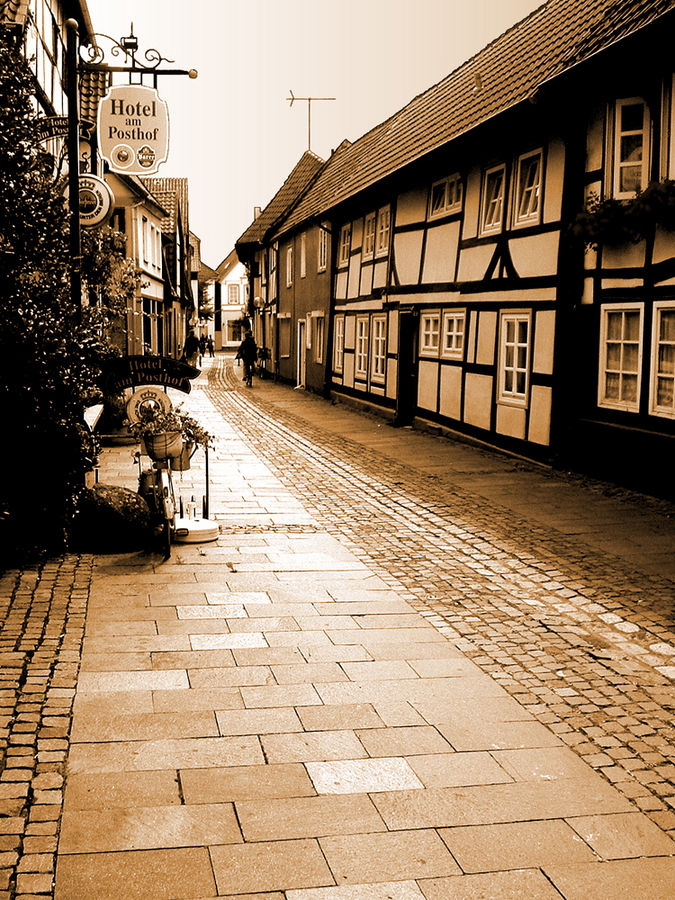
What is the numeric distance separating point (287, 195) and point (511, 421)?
27568 millimetres

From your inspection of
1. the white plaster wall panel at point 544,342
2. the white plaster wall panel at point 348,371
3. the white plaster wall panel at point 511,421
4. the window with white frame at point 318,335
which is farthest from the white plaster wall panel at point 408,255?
the window with white frame at point 318,335

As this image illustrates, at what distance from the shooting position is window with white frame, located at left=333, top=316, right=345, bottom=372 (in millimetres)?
24742

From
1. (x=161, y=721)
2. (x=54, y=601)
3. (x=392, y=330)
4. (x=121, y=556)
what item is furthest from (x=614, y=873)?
(x=392, y=330)

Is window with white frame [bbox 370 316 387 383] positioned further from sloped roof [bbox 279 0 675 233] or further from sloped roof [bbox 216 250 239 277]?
sloped roof [bbox 216 250 239 277]

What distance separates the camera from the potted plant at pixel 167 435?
27.3 feet

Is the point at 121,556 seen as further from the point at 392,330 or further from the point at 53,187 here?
the point at 392,330

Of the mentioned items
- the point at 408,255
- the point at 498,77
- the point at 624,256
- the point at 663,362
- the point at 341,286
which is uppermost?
the point at 498,77

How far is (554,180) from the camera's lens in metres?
12.6

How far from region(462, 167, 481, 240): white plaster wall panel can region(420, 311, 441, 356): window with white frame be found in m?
1.95

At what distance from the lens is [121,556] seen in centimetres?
791

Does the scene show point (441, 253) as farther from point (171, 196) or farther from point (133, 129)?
point (171, 196)

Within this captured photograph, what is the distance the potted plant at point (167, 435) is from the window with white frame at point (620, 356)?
5310mm

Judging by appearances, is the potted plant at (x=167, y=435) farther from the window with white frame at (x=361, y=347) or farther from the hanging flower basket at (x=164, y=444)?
the window with white frame at (x=361, y=347)

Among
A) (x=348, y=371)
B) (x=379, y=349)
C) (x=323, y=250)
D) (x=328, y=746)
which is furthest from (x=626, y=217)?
(x=323, y=250)
